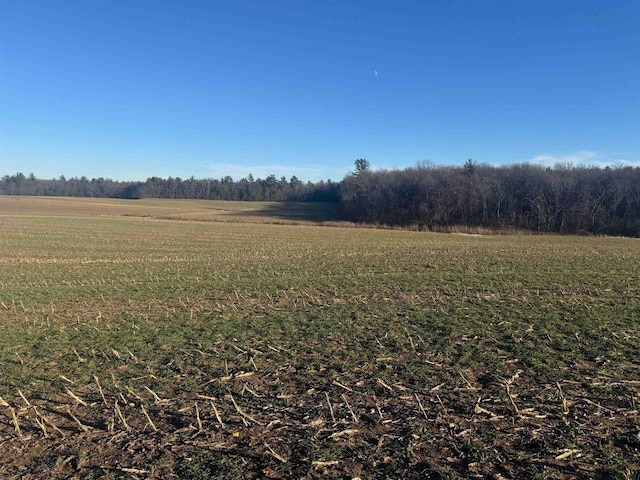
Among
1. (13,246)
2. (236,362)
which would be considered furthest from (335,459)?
(13,246)

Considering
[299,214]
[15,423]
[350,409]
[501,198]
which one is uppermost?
[501,198]

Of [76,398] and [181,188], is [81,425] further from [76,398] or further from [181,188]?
[181,188]

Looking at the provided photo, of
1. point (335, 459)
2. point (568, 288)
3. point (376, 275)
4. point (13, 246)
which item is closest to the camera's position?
point (335, 459)

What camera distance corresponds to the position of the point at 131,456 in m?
4.68

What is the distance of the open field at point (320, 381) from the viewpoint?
4.61 m

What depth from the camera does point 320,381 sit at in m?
6.75

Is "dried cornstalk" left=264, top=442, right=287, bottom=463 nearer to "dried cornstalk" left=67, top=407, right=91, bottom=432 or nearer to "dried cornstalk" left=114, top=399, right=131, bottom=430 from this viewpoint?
"dried cornstalk" left=114, top=399, right=131, bottom=430

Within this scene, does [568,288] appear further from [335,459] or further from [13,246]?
[13,246]

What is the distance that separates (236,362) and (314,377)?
1.64m

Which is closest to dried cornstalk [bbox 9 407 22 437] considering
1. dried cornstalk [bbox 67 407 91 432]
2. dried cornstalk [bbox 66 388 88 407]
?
dried cornstalk [bbox 67 407 91 432]

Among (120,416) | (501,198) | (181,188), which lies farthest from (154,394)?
(181,188)

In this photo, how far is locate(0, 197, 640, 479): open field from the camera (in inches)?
181

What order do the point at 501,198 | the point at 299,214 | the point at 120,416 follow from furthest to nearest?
the point at 299,214 → the point at 501,198 → the point at 120,416

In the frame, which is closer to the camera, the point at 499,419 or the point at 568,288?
the point at 499,419
